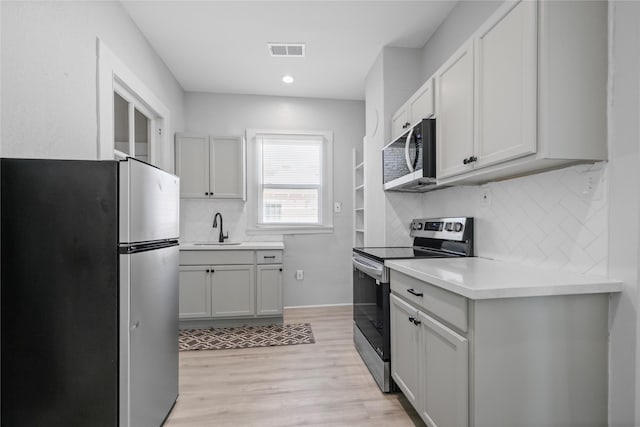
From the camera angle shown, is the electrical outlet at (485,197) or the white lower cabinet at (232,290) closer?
the electrical outlet at (485,197)

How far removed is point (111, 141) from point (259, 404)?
78.7 inches

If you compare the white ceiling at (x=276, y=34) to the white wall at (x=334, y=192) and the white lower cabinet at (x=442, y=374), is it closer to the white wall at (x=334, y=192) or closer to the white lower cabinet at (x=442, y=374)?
the white wall at (x=334, y=192)

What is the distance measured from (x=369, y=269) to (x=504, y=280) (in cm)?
107

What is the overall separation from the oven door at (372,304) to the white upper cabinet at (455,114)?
0.80 m

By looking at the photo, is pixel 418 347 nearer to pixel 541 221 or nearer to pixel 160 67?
pixel 541 221

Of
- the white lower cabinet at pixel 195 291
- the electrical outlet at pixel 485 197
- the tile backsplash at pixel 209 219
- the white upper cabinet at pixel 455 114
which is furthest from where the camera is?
the tile backsplash at pixel 209 219

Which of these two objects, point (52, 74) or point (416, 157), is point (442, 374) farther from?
point (52, 74)

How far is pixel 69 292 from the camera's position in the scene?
134 cm

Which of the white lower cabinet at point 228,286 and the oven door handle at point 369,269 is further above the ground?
the oven door handle at point 369,269

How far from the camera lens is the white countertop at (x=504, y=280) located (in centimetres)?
121

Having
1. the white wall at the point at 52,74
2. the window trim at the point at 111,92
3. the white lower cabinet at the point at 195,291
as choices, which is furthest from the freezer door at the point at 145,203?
the white lower cabinet at the point at 195,291

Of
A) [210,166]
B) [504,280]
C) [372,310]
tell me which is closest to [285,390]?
[372,310]

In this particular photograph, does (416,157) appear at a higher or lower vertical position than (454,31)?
lower

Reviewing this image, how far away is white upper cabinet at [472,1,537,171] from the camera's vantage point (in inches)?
52.6
